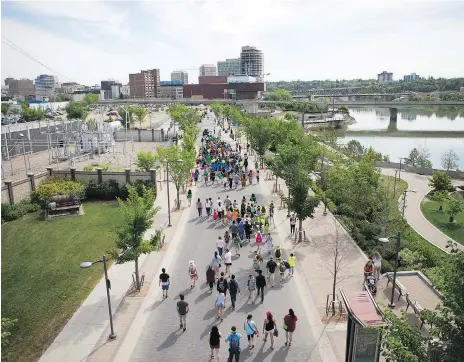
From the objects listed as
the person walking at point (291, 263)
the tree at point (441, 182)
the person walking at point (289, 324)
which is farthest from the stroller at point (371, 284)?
the tree at point (441, 182)

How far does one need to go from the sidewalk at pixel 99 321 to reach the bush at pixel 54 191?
11.3 metres

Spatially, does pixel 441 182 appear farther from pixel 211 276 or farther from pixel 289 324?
pixel 289 324

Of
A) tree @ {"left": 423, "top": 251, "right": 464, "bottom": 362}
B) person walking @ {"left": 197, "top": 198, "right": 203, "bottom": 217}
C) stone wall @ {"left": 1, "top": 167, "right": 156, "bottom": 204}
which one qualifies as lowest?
person walking @ {"left": 197, "top": 198, "right": 203, "bottom": 217}

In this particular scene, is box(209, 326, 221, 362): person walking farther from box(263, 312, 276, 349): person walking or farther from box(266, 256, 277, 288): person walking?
box(266, 256, 277, 288): person walking

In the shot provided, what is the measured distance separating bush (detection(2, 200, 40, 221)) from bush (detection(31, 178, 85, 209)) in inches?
19.8

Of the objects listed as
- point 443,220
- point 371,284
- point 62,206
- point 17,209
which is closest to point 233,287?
point 371,284

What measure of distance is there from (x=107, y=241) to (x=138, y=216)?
6848mm

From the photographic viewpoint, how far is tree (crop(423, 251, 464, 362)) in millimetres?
6824

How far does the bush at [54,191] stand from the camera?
26.8 m

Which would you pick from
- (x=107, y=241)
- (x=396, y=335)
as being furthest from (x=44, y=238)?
(x=396, y=335)

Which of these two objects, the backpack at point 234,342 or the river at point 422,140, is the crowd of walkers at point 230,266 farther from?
the river at point 422,140

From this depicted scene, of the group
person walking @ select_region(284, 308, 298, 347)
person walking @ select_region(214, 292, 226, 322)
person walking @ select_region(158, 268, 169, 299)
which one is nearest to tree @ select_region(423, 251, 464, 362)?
person walking @ select_region(284, 308, 298, 347)

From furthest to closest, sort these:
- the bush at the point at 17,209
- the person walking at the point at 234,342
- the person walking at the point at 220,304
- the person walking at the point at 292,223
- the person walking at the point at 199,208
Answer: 1. the bush at the point at 17,209
2. the person walking at the point at 199,208
3. the person walking at the point at 292,223
4. the person walking at the point at 220,304
5. the person walking at the point at 234,342

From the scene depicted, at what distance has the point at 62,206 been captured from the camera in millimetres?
26047
